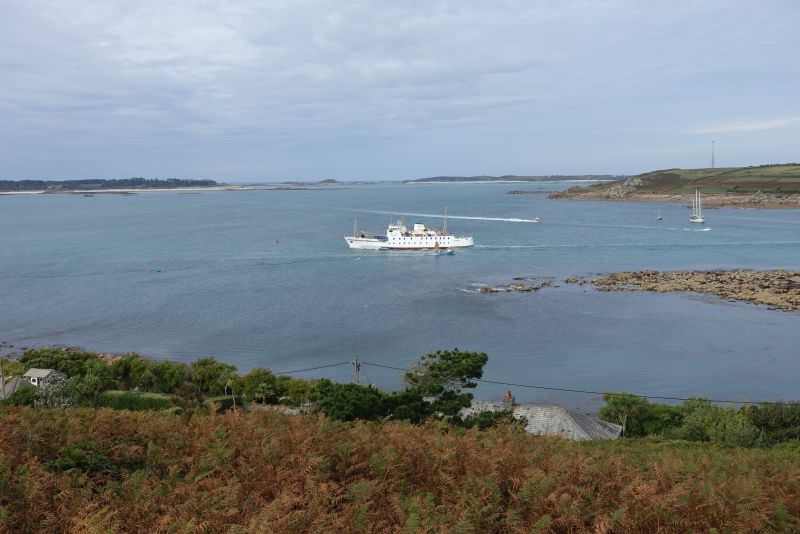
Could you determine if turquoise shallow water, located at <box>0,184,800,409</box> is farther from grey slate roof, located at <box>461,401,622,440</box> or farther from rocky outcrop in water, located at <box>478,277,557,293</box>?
grey slate roof, located at <box>461,401,622,440</box>

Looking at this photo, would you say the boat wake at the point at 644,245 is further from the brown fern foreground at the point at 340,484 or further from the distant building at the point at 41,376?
the brown fern foreground at the point at 340,484

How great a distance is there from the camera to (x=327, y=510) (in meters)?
4.45

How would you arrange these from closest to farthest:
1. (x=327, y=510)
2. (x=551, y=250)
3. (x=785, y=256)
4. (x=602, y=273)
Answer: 1. (x=327, y=510)
2. (x=602, y=273)
3. (x=785, y=256)
4. (x=551, y=250)

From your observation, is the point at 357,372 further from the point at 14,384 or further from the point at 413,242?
the point at 413,242

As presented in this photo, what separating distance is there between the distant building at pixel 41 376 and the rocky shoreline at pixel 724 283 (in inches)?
971

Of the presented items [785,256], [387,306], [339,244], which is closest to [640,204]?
[785,256]

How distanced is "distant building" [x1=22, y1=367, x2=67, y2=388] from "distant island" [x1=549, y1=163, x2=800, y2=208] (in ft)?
290

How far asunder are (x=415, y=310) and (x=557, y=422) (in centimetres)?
1532

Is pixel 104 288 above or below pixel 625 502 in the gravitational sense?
below

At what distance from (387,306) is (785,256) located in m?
29.0

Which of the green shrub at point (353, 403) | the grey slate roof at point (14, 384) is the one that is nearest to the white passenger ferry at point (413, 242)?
the grey slate roof at point (14, 384)

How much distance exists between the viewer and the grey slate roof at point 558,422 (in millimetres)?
11703

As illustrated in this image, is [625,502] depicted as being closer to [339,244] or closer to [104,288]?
[104,288]

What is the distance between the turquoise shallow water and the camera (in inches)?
774
